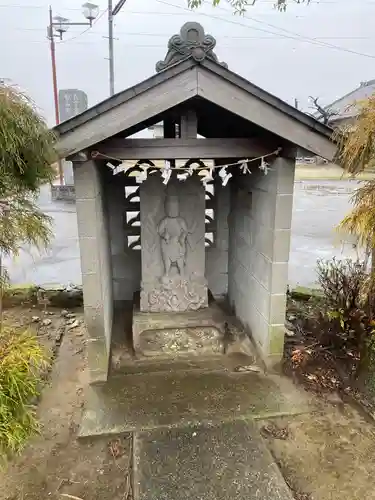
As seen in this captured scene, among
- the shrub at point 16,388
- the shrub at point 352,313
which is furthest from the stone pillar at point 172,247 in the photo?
the shrub at point 16,388

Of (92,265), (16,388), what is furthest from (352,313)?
(16,388)

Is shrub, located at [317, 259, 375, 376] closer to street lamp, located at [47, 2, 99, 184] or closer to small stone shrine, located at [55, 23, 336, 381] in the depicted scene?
small stone shrine, located at [55, 23, 336, 381]

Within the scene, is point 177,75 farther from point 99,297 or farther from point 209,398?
point 209,398

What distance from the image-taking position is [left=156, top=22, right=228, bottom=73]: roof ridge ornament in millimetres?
3445

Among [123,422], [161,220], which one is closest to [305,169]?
[161,220]

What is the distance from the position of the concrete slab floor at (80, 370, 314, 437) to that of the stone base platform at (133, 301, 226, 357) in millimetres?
419

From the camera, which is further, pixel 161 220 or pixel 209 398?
pixel 161 220

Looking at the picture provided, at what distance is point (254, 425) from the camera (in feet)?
12.1

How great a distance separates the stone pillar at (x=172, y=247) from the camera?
5.17m

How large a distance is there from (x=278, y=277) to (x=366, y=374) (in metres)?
1.33

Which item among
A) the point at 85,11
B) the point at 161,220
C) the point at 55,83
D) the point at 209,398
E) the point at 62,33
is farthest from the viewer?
the point at 55,83

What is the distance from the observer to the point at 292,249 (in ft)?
32.9

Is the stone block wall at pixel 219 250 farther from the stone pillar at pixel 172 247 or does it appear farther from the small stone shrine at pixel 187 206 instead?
the stone pillar at pixel 172 247

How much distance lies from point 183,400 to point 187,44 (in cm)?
338
